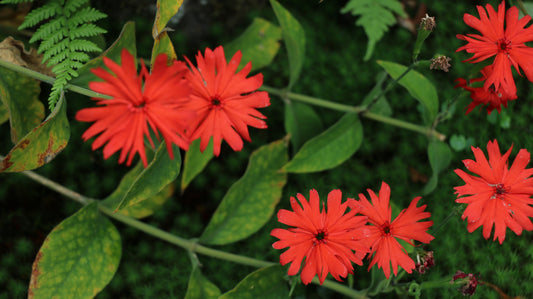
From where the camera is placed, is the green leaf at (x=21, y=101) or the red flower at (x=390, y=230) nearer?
the red flower at (x=390, y=230)

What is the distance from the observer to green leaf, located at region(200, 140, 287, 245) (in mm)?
1645

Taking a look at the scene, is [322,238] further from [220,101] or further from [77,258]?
[77,258]

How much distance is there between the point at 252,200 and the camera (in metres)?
1.69

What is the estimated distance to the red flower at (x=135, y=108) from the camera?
37.2 inches

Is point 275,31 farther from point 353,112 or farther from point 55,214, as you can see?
point 55,214

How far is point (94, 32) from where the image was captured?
1.34m

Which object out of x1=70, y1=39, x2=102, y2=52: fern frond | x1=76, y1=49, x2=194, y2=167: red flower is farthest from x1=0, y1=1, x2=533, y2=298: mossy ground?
x1=76, y1=49, x2=194, y2=167: red flower

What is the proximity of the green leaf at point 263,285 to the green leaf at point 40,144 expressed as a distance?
629 millimetres

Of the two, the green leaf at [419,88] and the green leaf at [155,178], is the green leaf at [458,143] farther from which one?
the green leaf at [155,178]

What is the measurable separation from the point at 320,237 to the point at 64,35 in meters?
0.91

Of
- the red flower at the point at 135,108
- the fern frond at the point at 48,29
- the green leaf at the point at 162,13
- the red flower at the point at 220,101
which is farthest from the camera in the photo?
the fern frond at the point at 48,29

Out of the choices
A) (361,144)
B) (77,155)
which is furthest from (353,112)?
(77,155)

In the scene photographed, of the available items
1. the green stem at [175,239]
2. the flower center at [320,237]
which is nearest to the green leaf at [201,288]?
the green stem at [175,239]

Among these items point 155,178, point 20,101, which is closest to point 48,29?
point 20,101
